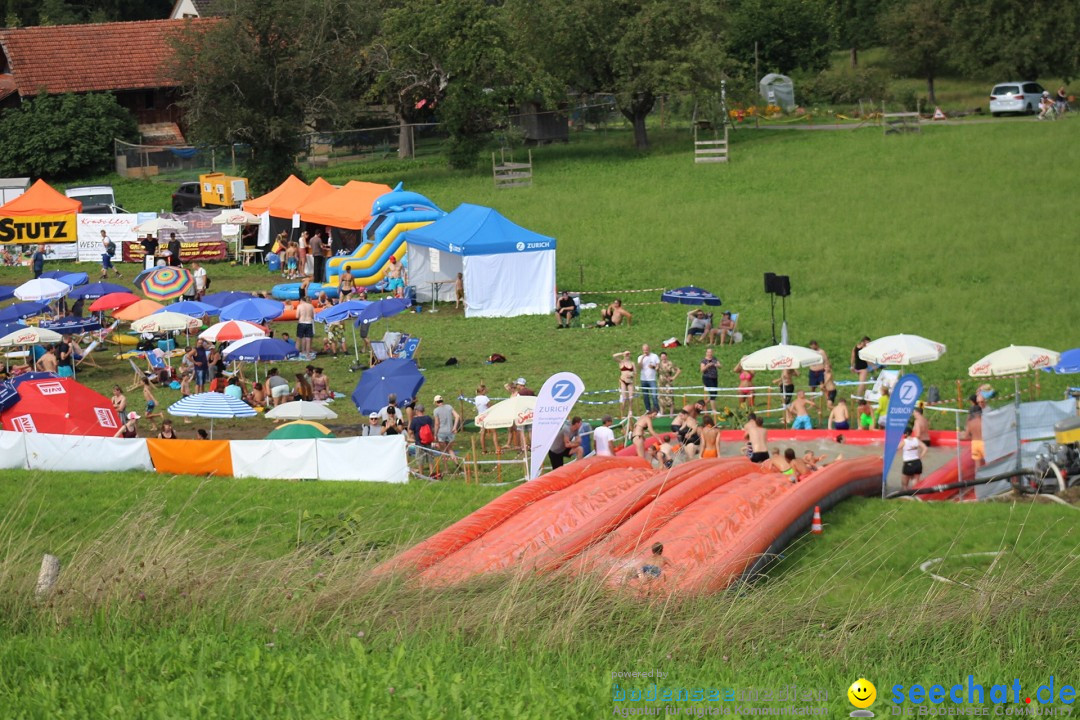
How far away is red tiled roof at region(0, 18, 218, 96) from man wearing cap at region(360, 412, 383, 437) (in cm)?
3591

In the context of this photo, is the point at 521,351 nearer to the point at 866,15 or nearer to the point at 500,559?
the point at 500,559

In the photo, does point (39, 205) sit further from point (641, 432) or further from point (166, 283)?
point (641, 432)

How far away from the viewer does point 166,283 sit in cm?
3011

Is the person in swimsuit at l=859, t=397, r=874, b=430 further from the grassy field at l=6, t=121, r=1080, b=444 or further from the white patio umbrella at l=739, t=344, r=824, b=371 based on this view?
the grassy field at l=6, t=121, r=1080, b=444

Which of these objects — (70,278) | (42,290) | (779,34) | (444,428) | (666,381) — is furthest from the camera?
(779,34)

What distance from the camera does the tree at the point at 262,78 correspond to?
4459 centimetres

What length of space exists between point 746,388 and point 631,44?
2770cm

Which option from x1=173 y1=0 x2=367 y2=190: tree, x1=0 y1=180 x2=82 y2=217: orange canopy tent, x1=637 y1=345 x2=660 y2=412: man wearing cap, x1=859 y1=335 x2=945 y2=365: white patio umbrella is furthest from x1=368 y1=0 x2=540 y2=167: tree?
x1=859 y1=335 x2=945 y2=365: white patio umbrella

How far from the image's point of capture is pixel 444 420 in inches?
766

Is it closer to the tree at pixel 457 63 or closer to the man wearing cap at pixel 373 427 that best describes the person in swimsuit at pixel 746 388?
the man wearing cap at pixel 373 427

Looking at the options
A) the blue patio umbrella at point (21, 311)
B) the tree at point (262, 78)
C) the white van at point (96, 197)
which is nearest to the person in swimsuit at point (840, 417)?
the blue patio umbrella at point (21, 311)

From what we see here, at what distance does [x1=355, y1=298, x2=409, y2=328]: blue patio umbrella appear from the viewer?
25.7 meters

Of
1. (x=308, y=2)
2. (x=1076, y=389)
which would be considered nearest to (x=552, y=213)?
(x=308, y=2)

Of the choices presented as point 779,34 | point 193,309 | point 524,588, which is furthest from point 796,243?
point 779,34
